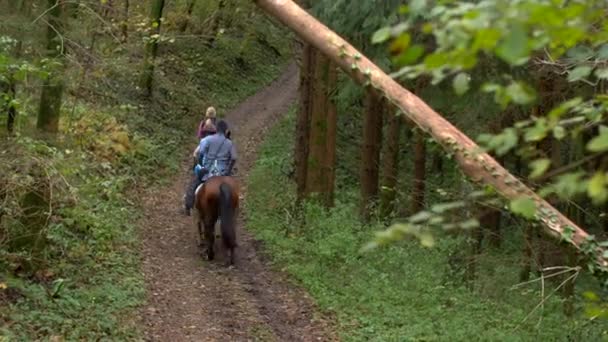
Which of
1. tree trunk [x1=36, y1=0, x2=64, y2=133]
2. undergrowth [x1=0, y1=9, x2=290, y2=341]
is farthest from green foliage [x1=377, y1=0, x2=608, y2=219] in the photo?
tree trunk [x1=36, y1=0, x2=64, y2=133]

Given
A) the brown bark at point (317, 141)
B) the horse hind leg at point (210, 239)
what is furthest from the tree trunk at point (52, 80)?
the brown bark at point (317, 141)

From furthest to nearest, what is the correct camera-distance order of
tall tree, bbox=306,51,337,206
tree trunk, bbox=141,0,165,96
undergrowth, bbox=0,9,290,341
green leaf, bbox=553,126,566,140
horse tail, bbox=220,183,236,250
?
tree trunk, bbox=141,0,165,96, tall tree, bbox=306,51,337,206, horse tail, bbox=220,183,236,250, undergrowth, bbox=0,9,290,341, green leaf, bbox=553,126,566,140

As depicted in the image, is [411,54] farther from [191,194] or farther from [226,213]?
[191,194]

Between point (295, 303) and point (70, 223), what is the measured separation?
380cm

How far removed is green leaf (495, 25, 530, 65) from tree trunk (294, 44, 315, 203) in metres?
14.7

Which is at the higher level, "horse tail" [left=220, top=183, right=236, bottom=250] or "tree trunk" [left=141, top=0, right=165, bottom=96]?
"tree trunk" [left=141, top=0, right=165, bottom=96]

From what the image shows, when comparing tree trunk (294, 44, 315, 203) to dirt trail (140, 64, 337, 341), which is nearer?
dirt trail (140, 64, 337, 341)

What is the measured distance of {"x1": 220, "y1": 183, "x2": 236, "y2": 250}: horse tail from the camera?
39.4 ft

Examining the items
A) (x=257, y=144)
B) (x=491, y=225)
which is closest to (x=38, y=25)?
(x=491, y=225)

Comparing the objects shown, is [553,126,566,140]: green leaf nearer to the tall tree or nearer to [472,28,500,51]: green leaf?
[472,28,500,51]: green leaf

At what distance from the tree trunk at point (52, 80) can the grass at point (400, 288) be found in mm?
4479

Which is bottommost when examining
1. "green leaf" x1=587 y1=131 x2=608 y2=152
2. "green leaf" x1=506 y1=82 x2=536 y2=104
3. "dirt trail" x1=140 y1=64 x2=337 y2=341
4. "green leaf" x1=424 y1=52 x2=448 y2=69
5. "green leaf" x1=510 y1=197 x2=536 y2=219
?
"dirt trail" x1=140 y1=64 x2=337 y2=341

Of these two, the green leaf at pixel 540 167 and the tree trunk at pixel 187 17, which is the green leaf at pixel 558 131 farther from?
the tree trunk at pixel 187 17

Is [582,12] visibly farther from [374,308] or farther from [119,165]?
[119,165]
